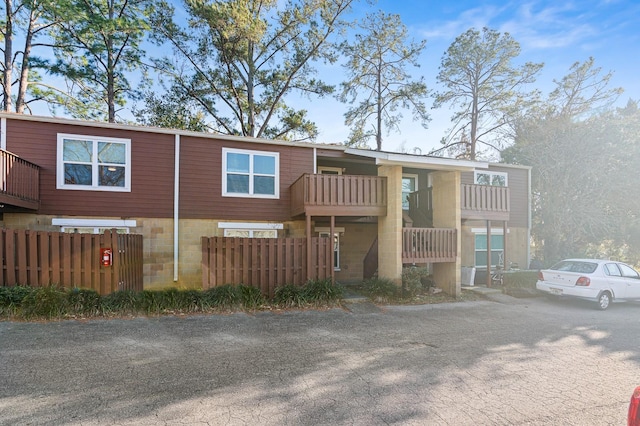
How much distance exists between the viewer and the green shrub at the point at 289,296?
8.87 meters

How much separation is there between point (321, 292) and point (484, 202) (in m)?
7.84

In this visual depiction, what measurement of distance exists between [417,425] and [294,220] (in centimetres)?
957

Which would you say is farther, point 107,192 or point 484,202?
point 484,202

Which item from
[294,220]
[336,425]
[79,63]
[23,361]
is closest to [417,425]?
[336,425]

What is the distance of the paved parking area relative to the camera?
3.55 metres

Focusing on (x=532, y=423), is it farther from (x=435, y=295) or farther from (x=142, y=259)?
(x=142, y=259)

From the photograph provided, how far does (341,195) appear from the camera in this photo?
10.9 m

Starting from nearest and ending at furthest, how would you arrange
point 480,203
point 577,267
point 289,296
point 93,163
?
point 289,296
point 577,267
point 93,163
point 480,203

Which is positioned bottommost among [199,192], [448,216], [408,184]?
[448,216]

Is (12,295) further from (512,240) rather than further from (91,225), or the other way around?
(512,240)

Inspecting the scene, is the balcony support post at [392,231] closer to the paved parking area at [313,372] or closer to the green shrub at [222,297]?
the paved parking area at [313,372]

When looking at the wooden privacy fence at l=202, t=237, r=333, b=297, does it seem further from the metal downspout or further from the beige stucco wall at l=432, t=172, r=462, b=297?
the beige stucco wall at l=432, t=172, r=462, b=297

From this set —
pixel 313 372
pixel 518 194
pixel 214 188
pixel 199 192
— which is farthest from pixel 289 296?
pixel 518 194

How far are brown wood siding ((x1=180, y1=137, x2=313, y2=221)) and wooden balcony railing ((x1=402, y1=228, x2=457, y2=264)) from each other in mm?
4505
